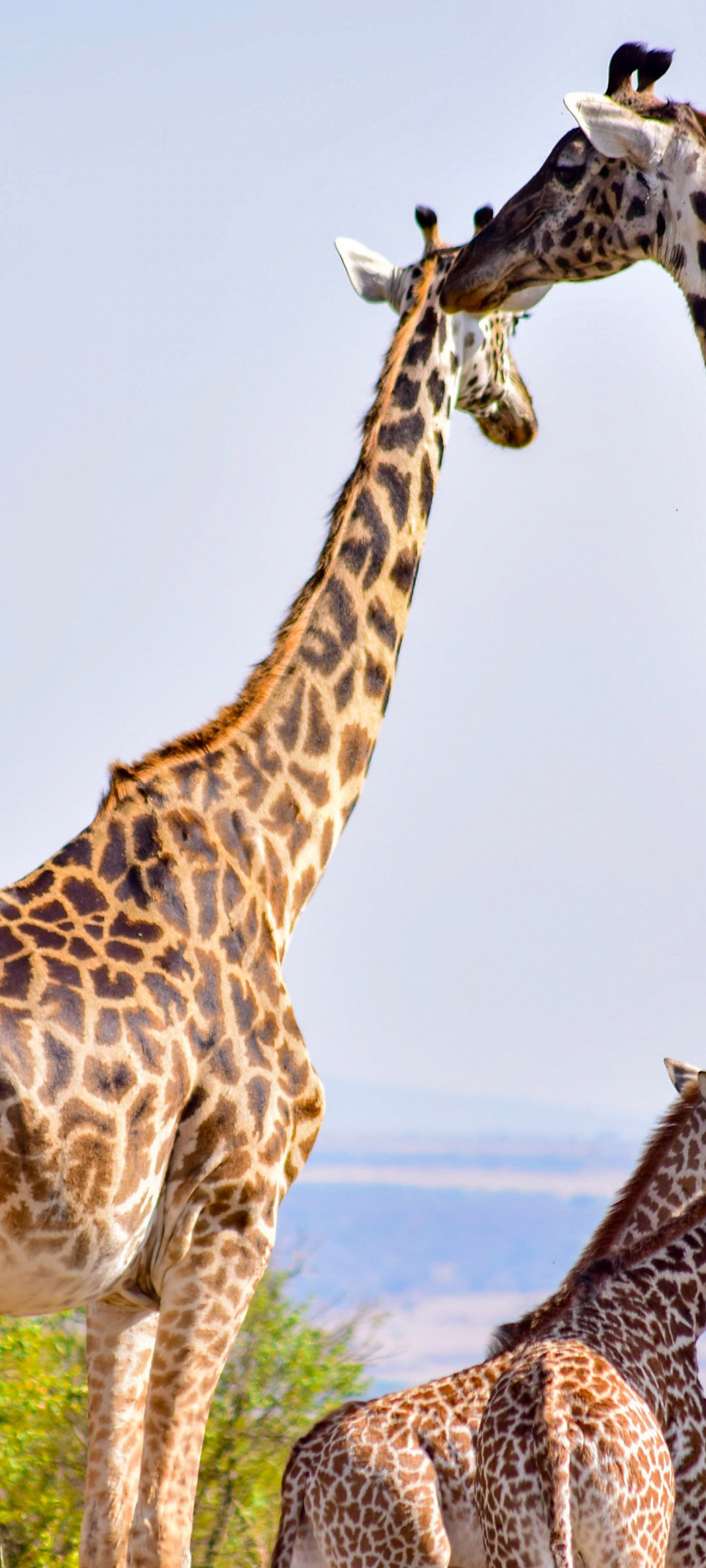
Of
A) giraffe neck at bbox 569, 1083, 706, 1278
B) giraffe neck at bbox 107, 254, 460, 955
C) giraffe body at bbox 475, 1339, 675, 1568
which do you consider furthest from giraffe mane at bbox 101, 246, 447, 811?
giraffe neck at bbox 569, 1083, 706, 1278

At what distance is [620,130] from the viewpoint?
19.8 feet

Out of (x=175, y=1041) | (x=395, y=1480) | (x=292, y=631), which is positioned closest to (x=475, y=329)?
(x=292, y=631)

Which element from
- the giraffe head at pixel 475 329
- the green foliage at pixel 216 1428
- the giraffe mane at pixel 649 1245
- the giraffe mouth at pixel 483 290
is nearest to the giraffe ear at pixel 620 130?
the giraffe mouth at pixel 483 290

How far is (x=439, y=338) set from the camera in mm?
6695

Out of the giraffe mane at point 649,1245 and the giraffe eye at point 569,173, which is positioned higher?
the giraffe eye at point 569,173

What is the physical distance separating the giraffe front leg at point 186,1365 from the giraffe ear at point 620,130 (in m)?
3.60

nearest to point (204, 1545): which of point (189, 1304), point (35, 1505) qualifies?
point (35, 1505)

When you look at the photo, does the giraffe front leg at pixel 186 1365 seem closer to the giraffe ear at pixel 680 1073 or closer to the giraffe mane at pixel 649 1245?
the giraffe mane at pixel 649 1245

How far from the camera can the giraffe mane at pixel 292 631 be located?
19.0ft

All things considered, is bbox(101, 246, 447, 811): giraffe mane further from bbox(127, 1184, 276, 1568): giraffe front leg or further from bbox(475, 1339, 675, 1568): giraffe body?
bbox(475, 1339, 675, 1568): giraffe body

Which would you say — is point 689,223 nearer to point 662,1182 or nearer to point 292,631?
point 292,631

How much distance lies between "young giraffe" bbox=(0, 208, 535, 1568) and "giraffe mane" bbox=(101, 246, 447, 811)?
13 mm

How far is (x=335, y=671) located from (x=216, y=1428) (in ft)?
19.2

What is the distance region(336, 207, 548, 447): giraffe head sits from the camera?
6848 millimetres
